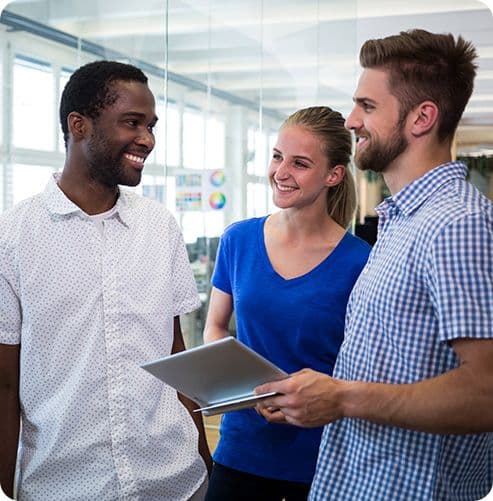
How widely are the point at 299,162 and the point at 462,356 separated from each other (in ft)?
3.28

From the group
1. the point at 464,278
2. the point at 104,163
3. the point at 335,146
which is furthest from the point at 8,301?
the point at 335,146

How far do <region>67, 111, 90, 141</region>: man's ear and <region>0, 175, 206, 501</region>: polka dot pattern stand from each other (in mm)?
147

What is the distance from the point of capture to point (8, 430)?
173 cm

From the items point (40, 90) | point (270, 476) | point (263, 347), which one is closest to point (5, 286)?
point (263, 347)

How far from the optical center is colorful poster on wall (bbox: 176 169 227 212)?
5891 millimetres

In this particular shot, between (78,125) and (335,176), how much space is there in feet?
2.61

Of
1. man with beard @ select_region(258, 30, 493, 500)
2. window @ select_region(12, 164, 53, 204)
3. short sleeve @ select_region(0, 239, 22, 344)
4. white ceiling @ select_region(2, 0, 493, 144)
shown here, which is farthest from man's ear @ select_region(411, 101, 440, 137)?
white ceiling @ select_region(2, 0, 493, 144)

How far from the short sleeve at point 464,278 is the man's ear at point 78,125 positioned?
904 millimetres

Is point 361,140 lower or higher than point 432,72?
lower

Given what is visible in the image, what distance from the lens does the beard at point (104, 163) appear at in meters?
1.84

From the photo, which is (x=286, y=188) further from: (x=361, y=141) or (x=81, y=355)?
(x=81, y=355)

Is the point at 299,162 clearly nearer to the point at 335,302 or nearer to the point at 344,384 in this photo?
the point at 335,302

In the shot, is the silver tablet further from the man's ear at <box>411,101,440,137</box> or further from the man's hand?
the man's ear at <box>411,101,440,137</box>

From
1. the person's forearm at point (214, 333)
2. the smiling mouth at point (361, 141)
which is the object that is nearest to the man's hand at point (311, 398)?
the smiling mouth at point (361, 141)
